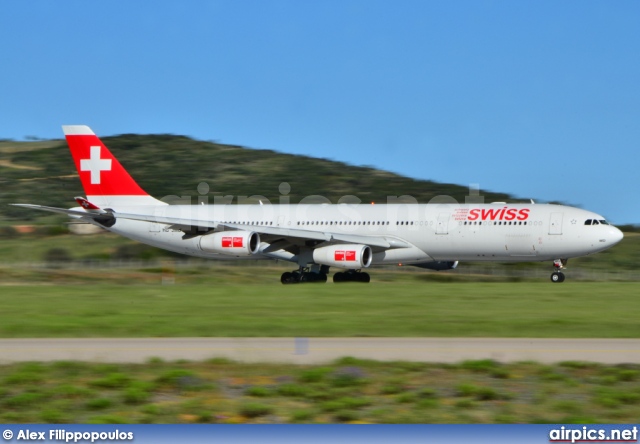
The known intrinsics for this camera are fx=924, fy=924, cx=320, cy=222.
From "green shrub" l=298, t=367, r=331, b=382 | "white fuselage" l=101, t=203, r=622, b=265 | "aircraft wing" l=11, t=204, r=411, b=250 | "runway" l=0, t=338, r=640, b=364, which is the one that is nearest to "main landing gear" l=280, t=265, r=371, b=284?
"white fuselage" l=101, t=203, r=622, b=265

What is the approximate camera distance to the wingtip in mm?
44812

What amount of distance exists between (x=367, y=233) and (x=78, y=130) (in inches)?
604

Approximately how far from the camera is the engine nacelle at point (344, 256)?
37.7 meters

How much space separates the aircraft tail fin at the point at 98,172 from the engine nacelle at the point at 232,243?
6.85m

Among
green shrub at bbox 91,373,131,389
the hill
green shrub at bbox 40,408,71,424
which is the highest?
the hill

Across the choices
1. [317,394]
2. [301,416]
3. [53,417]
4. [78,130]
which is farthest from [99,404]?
[78,130]

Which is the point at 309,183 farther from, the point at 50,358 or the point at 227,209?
the point at 50,358

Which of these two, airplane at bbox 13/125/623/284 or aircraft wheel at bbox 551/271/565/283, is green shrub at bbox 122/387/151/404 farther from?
aircraft wheel at bbox 551/271/565/283

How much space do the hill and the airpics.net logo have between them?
99.8 metres

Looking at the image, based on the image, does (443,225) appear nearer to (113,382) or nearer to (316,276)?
(316,276)

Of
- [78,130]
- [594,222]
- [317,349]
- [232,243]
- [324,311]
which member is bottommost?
[317,349]

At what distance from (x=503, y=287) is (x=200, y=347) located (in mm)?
18878

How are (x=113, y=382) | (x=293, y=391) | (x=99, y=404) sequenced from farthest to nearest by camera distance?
(x=113, y=382), (x=293, y=391), (x=99, y=404)

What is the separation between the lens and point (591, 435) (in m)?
10.2
